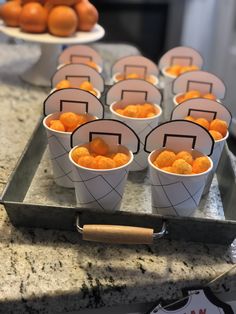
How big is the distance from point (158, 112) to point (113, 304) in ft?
1.26

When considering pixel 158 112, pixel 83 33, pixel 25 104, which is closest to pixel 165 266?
pixel 158 112

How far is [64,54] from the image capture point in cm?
104

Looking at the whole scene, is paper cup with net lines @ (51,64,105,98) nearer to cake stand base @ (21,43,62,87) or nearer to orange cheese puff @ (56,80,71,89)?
orange cheese puff @ (56,80,71,89)

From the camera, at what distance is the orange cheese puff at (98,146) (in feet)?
2.12

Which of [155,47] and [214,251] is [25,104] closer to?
[214,251]

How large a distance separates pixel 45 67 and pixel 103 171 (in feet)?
2.21

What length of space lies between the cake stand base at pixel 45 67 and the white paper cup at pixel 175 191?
625 millimetres

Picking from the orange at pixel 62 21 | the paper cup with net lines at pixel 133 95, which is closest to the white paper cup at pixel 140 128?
the paper cup with net lines at pixel 133 95

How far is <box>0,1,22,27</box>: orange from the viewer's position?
3.64ft

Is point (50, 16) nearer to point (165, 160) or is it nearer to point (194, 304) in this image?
point (165, 160)

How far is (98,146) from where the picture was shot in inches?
25.4

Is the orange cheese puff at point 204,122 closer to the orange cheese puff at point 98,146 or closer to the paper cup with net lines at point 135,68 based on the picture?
the orange cheese puff at point 98,146

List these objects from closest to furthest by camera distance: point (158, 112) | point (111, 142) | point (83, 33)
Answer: point (111, 142), point (158, 112), point (83, 33)

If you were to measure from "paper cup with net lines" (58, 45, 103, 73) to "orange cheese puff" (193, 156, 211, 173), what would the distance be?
49 cm
